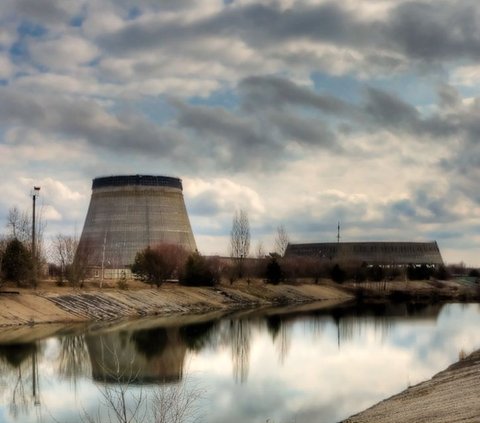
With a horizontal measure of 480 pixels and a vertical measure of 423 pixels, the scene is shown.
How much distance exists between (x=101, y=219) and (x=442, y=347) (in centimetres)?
3685

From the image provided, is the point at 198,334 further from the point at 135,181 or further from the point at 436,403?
the point at 135,181

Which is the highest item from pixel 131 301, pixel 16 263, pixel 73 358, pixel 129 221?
pixel 129 221

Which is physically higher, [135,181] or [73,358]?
[135,181]

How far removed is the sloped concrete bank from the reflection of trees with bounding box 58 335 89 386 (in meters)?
5.97

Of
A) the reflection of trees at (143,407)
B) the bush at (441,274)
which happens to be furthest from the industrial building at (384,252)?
the reflection of trees at (143,407)

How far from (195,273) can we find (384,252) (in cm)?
4973

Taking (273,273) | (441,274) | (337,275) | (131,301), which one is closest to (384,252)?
(441,274)

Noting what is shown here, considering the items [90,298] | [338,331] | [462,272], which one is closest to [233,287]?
[90,298]

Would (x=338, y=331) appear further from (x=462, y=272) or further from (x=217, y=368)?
(x=462, y=272)

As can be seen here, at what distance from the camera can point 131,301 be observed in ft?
146

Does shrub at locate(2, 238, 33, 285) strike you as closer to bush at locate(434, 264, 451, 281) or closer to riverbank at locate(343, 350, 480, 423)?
riverbank at locate(343, 350, 480, 423)

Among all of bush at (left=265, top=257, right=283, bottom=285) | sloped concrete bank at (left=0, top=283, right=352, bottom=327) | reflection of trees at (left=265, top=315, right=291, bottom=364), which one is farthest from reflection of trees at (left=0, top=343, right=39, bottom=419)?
bush at (left=265, top=257, right=283, bottom=285)

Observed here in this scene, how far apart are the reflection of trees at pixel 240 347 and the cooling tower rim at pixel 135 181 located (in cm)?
2375

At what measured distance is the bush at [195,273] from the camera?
5491 cm
